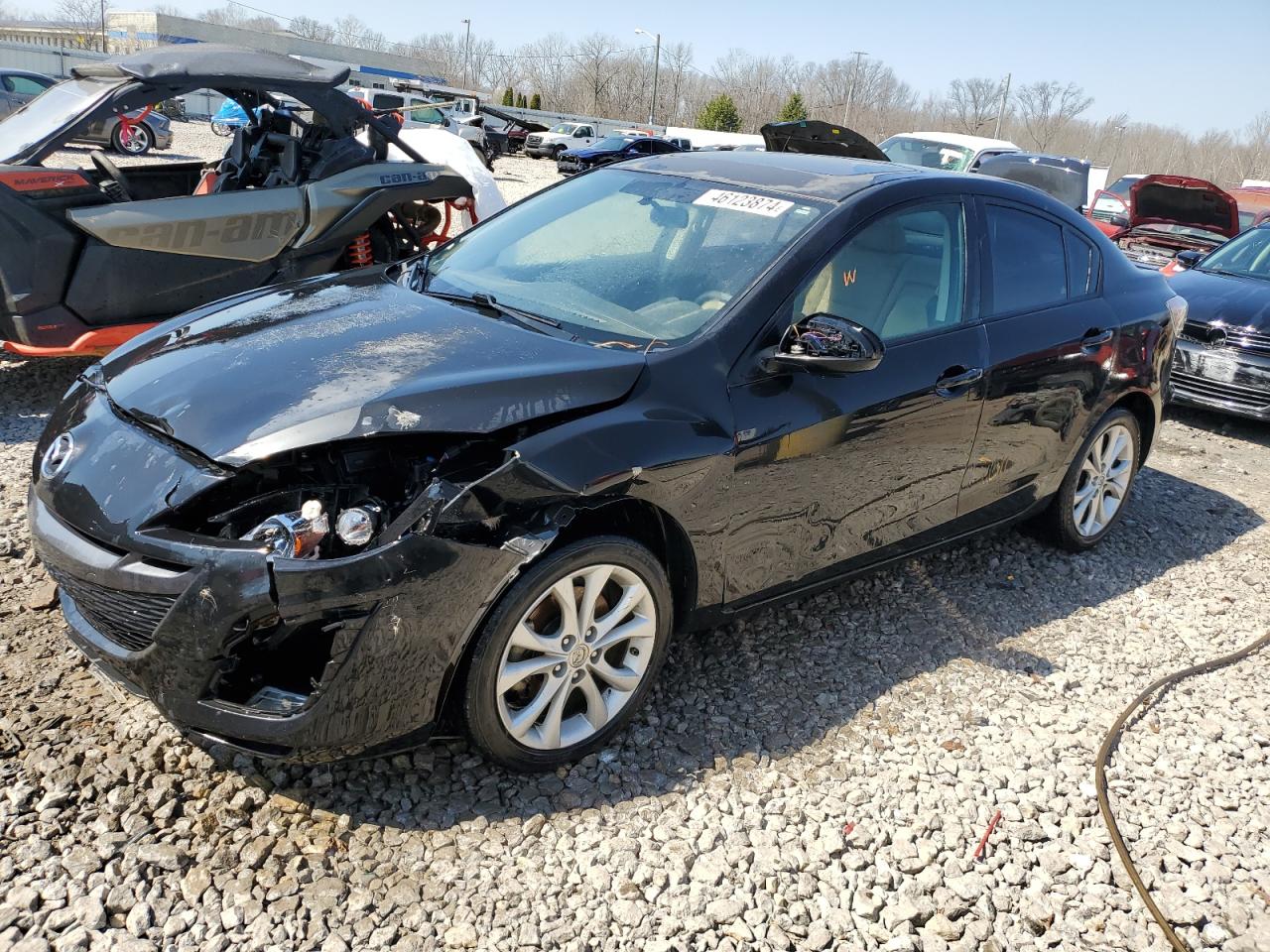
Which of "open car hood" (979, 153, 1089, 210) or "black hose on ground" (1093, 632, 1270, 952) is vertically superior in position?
"open car hood" (979, 153, 1089, 210)

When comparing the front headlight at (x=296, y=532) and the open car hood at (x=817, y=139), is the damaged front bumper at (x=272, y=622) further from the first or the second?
the open car hood at (x=817, y=139)

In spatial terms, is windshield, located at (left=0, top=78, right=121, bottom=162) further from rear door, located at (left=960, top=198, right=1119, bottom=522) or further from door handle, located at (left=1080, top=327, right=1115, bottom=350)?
door handle, located at (left=1080, top=327, right=1115, bottom=350)

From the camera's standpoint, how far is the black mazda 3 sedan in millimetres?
2404

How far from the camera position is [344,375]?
272cm

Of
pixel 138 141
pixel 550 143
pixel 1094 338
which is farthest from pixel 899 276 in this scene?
pixel 550 143

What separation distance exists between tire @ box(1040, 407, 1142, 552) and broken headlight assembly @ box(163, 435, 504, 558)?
3075 mm

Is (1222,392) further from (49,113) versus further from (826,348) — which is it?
(49,113)

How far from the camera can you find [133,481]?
2545 millimetres

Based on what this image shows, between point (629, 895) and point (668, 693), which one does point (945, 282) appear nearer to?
point (668, 693)

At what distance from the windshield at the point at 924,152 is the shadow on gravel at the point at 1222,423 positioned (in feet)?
22.2

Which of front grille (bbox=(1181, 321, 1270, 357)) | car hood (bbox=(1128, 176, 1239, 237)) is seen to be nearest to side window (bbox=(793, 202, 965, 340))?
front grille (bbox=(1181, 321, 1270, 357))

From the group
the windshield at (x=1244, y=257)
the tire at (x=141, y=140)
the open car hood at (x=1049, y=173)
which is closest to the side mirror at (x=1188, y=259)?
the windshield at (x=1244, y=257)

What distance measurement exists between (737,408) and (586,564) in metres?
0.69

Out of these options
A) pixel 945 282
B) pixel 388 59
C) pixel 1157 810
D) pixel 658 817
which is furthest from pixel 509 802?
pixel 388 59
